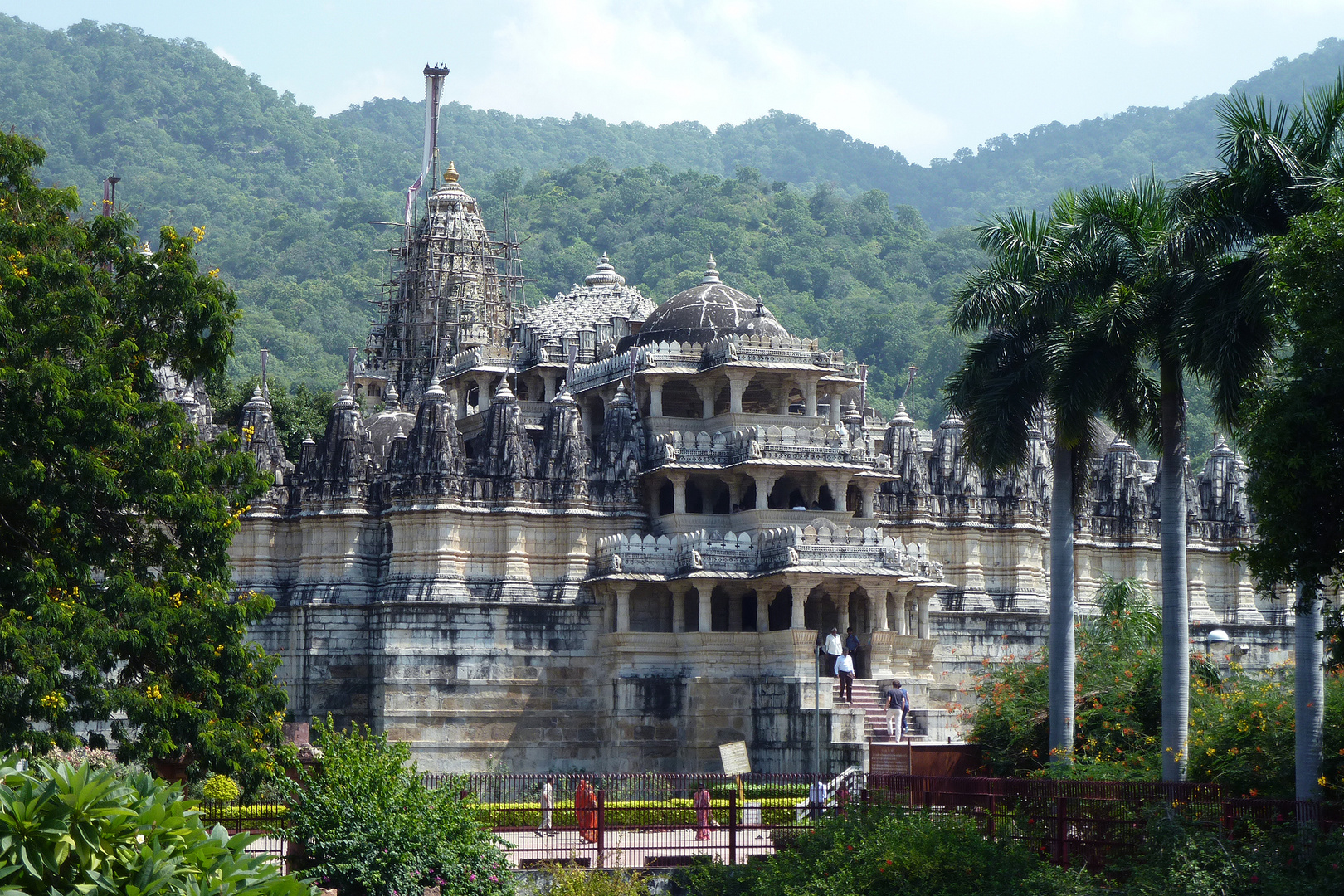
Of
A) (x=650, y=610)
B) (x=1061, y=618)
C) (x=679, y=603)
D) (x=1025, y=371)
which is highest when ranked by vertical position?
(x=1025, y=371)

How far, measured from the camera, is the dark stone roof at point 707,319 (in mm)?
56312

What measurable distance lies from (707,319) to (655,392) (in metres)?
2.75

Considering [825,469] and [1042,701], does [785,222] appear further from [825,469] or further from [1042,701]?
[1042,701]

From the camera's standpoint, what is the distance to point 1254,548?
26156 mm

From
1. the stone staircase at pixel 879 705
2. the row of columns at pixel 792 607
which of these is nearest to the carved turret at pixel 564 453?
the row of columns at pixel 792 607

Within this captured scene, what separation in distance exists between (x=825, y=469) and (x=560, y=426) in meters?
7.88

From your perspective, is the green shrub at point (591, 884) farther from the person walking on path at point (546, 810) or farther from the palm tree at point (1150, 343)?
the palm tree at point (1150, 343)

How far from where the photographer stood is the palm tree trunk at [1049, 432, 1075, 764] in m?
36.2

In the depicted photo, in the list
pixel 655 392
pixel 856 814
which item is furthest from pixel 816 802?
pixel 655 392

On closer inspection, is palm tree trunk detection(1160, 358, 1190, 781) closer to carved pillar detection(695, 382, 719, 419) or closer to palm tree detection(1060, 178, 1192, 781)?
palm tree detection(1060, 178, 1192, 781)

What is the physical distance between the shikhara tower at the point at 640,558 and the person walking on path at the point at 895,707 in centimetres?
35

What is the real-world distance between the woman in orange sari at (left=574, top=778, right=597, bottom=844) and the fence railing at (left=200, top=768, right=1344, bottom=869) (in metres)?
0.06

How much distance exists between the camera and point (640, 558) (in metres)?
52.9

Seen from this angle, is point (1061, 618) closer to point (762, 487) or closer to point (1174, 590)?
point (1174, 590)
